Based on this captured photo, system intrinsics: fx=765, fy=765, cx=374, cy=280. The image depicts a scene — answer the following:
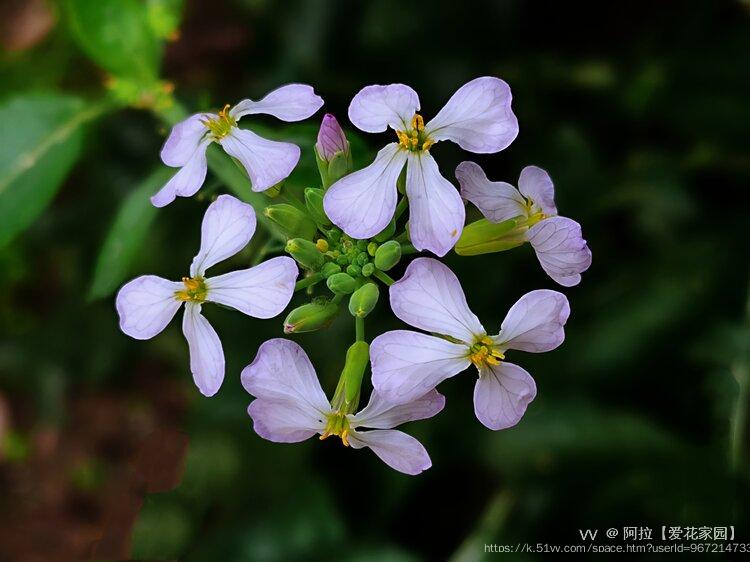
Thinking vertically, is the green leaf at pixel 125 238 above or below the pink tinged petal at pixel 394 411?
above

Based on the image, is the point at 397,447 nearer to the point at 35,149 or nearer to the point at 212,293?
the point at 212,293

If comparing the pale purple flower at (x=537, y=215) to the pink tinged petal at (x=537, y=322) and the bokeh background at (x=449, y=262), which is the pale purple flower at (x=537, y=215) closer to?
the pink tinged petal at (x=537, y=322)

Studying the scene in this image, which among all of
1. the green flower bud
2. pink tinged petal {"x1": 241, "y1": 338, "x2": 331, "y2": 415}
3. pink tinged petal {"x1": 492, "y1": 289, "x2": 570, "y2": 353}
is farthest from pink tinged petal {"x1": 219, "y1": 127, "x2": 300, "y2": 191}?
pink tinged petal {"x1": 492, "y1": 289, "x2": 570, "y2": 353}

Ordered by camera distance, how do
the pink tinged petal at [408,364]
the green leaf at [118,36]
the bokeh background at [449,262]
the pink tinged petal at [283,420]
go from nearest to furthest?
1. the pink tinged petal at [408,364]
2. the pink tinged petal at [283,420]
3. the green leaf at [118,36]
4. the bokeh background at [449,262]

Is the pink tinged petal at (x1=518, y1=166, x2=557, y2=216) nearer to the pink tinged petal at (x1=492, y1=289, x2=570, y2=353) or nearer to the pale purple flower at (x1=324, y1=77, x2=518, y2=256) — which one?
the pale purple flower at (x1=324, y1=77, x2=518, y2=256)

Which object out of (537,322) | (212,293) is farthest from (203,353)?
(537,322)

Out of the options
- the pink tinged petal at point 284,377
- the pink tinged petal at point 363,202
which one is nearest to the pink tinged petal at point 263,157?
the pink tinged petal at point 363,202

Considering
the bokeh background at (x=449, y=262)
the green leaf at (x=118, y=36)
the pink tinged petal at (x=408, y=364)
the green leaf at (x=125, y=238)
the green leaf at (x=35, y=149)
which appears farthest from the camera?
the bokeh background at (x=449, y=262)
